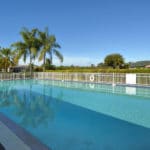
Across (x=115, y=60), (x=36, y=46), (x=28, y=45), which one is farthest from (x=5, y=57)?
(x=115, y=60)

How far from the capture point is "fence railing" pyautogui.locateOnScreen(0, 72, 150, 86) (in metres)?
17.4

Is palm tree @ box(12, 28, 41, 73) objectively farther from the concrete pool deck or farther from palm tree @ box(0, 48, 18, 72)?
the concrete pool deck

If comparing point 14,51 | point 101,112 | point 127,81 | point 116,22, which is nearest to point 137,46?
point 116,22

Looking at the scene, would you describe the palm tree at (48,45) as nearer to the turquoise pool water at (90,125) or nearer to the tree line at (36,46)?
the tree line at (36,46)

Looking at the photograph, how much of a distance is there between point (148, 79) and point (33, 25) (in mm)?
17781

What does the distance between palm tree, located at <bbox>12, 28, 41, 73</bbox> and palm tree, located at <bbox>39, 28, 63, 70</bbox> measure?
2.56 feet

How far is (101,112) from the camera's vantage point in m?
8.55

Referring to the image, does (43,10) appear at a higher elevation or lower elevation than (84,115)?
higher

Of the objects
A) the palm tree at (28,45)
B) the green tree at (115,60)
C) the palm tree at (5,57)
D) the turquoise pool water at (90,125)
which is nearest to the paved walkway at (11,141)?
the turquoise pool water at (90,125)

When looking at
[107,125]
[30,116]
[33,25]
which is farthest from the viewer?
[33,25]

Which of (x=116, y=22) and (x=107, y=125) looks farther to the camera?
(x=116, y=22)

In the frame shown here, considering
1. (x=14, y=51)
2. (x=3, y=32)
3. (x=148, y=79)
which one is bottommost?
(x=148, y=79)

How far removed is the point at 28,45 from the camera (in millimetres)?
29656

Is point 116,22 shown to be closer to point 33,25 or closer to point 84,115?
point 33,25
